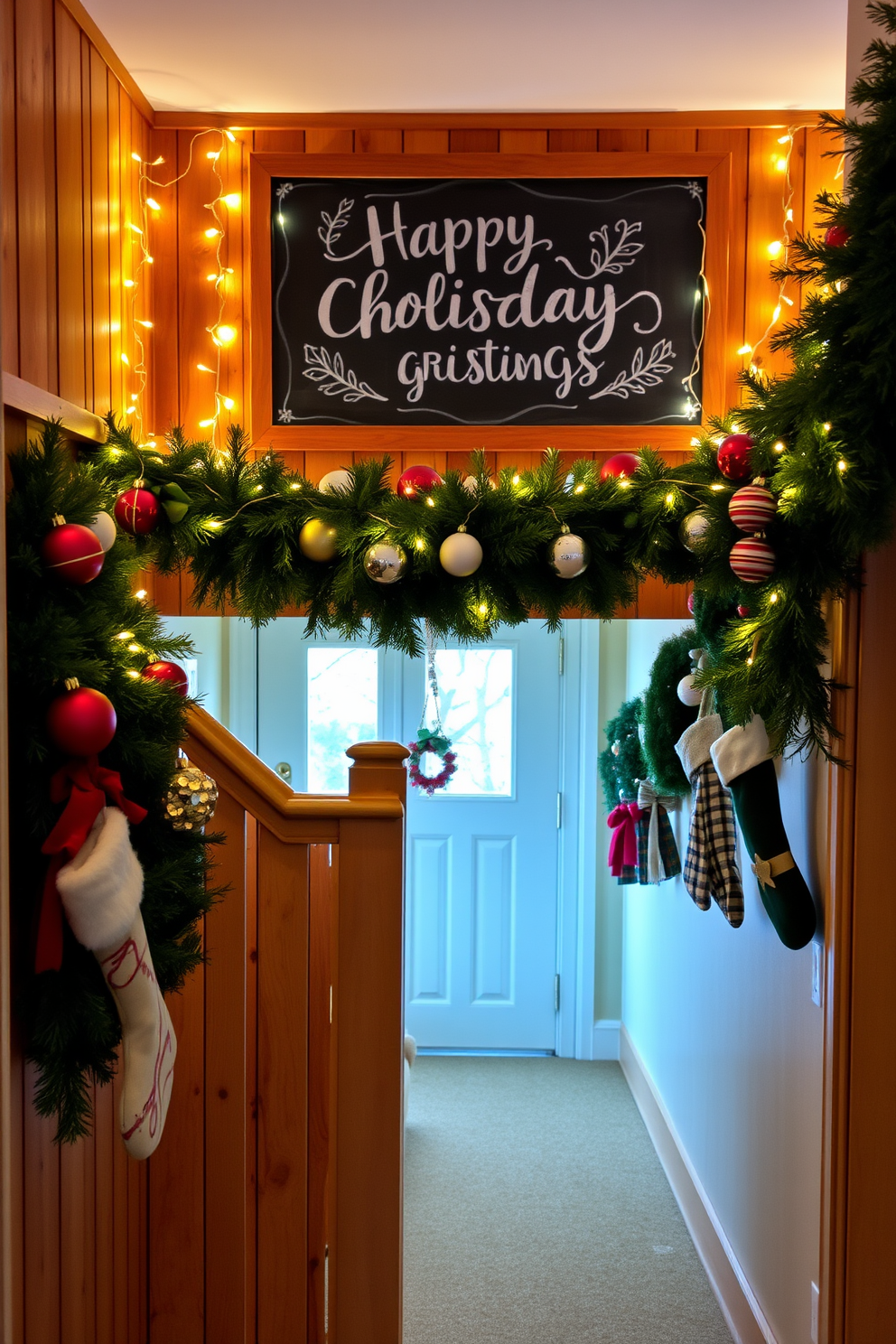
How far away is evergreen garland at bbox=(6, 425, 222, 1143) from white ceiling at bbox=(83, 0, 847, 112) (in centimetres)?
102

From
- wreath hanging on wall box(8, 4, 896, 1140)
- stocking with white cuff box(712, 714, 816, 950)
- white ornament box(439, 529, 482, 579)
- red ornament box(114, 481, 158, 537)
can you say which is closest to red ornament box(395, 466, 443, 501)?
wreath hanging on wall box(8, 4, 896, 1140)

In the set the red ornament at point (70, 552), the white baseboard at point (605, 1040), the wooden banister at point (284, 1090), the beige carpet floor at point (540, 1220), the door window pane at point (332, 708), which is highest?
the red ornament at point (70, 552)

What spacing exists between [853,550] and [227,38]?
4.98ft

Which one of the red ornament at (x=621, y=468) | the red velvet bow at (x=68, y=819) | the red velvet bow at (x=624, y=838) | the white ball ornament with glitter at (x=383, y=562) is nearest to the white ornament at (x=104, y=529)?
the red velvet bow at (x=68, y=819)

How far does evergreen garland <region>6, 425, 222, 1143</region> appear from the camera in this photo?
132cm

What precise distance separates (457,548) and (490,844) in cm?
263

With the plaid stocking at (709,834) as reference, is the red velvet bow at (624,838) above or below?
below

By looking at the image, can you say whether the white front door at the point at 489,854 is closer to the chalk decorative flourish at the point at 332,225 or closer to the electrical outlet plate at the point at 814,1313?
the chalk decorative flourish at the point at 332,225

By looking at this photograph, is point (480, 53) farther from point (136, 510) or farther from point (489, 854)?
point (489, 854)

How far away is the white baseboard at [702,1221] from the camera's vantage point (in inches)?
93.8

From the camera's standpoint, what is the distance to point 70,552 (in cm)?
133

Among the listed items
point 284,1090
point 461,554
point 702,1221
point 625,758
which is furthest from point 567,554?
point 702,1221

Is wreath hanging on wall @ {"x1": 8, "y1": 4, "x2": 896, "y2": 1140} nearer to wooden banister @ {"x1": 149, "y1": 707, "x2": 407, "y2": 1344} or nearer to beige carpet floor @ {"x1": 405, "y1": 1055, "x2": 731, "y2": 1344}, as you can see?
wooden banister @ {"x1": 149, "y1": 707, "x2": 407, "y2": 1344}

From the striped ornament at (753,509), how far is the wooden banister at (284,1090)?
71 cm
